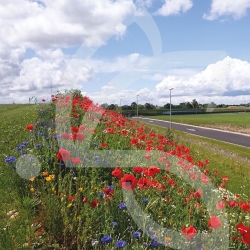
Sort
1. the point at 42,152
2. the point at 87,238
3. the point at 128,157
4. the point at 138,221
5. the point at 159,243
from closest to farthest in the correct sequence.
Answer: the point at 159,243 → the point at 87,238 → the point at 138,221 → the point at 42,152 → the point at 128,157

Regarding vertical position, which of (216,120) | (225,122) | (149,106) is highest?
(149,106)

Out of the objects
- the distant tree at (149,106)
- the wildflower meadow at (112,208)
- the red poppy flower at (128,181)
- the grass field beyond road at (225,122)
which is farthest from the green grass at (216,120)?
the distant tree at (149,106)

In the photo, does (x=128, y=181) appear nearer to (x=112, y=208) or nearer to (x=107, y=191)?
(x=107, y=191)

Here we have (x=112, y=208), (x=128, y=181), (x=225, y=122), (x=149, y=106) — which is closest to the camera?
(x=128, y=181)

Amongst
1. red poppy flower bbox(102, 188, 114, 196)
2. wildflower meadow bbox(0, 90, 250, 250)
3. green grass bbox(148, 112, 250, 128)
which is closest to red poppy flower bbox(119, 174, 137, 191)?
wildflower meadow bbox(0, 90, 250, 250)

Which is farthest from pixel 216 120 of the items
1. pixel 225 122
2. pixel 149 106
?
pixel 149 106

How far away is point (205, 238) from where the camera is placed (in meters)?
4.12

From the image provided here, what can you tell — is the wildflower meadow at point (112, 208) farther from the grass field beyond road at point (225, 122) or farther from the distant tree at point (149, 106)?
the distant tree at point (149, 106)

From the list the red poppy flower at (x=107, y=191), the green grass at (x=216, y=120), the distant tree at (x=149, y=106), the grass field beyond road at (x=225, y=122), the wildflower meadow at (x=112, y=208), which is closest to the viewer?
the wildflower meadow at (x=112, y=208)

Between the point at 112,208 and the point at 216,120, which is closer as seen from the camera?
the point at 112,208

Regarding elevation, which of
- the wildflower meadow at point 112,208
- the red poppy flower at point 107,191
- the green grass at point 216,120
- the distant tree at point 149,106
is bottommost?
the green grass at point 216,120

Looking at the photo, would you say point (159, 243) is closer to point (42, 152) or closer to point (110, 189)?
point (110, 189)

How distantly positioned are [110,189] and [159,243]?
35.0 inches

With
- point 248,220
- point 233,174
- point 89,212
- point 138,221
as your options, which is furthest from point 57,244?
point 233,174
